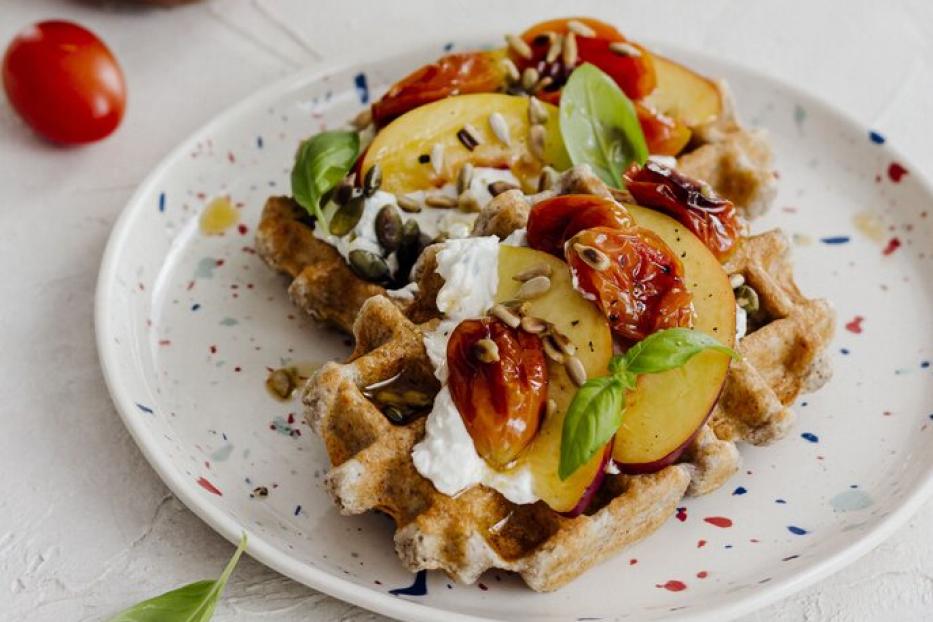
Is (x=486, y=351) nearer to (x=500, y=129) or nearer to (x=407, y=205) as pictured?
(x=407, y=205)

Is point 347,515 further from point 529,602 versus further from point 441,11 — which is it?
point 441,11

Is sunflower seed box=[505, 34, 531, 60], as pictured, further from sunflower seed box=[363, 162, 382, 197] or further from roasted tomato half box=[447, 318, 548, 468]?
roasted tomato half box=[447, 318, 548, 468]

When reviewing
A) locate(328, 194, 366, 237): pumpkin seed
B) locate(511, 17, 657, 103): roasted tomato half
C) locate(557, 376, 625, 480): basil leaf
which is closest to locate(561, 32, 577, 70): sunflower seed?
locate(511, 17, 657, 103): roasted tomato half

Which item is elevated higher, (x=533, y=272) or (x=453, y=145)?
(x=533, y=272)

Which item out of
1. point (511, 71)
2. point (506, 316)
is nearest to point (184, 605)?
point (506, 316)

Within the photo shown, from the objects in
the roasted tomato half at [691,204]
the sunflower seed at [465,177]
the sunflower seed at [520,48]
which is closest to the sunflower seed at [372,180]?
the sunflower seed at [465,177]

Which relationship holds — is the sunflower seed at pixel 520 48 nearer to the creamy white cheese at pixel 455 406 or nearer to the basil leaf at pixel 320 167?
the basil leaf at pixel 320 167
